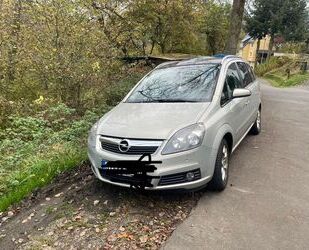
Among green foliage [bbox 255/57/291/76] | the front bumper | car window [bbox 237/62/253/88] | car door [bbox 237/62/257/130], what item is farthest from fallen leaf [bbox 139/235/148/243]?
green foliage [bbox 255/57/291/76]

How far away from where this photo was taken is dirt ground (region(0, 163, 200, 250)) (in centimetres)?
382

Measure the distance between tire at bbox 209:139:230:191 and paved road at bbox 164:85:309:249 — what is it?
139 millimetres

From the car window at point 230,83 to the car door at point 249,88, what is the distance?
0.32m

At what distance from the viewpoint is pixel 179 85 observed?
5473 mm

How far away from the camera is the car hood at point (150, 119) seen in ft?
13.7

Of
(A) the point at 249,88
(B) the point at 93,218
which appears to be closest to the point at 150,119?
(B) the point at 93,218

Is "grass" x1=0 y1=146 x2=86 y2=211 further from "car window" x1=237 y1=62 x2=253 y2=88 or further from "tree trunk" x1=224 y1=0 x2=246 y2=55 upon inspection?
"tree trunk" x1=224 y1=0 x2=246 y2=55

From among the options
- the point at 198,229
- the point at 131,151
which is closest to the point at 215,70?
the point at 131,151

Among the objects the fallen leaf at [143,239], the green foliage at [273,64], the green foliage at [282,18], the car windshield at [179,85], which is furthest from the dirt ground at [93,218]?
the green foliage at [282,18]

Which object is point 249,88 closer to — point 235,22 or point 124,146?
point 124,146

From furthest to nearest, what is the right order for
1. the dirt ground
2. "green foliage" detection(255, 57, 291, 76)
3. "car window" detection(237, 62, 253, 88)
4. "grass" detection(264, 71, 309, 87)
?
"green foliage" detection(255, 57, 291, 76) < "grass" detection(264, 71, 309, 87) < "car window" detection(237, 62, 253, 88) < the dirt ground

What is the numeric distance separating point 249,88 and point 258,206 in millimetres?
2801

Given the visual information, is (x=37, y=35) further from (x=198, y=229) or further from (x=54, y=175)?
(x=198, y=229)

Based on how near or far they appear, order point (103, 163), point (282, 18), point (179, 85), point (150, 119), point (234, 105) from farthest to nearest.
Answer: point (282, 18), point (179, 85), point (234, 105), point (150, 119), point (103, 163)
